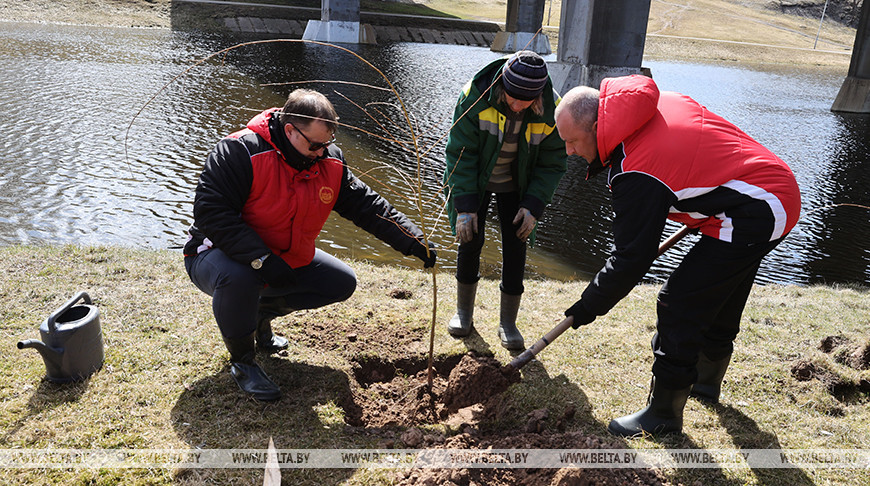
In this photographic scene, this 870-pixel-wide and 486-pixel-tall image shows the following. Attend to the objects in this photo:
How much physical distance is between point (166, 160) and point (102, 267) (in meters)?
5.55

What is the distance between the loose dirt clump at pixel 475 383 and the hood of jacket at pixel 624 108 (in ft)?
5.46

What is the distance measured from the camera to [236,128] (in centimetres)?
1227

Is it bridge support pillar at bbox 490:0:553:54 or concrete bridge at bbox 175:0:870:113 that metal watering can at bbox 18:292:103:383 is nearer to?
concrete bridge at bbox 175:0:870:113

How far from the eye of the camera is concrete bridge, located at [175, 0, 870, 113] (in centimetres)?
1545

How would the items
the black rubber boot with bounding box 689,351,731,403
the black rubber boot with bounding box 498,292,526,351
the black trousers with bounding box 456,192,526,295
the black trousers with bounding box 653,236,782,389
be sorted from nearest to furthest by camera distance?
1. the black trousers with bounding box 653,236,782,389
2. the black rubber boot with bounding box 689,351,731,403
3. the black trousers with bounding box 456,192,526,295
4. the black rubber boot with bounding box 498,292,526,351

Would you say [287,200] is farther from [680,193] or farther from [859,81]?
[859,81]

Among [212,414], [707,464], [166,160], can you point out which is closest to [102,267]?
[212,414]

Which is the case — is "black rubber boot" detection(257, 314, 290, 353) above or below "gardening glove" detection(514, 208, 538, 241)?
below

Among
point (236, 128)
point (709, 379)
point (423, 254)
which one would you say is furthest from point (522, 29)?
point (709, 379)

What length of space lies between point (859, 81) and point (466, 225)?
24.2 meters

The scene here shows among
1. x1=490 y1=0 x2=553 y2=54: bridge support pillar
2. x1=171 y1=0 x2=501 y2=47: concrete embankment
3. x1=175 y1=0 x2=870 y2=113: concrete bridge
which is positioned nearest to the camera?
x1=175 y1=0 x2=870 y2=113: concrete bridge

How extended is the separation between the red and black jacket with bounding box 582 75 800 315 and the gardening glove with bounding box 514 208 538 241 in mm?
979

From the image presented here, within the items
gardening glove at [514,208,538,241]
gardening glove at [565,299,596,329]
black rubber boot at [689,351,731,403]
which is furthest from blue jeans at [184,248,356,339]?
black rubber boot at [689,351,731,403]

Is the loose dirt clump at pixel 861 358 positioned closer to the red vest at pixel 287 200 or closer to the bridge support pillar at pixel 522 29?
the red vest at pixel 287 200
